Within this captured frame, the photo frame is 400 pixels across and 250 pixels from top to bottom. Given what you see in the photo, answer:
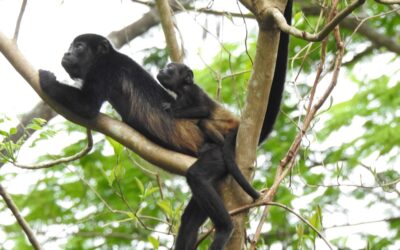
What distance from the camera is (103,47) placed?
5875 mm

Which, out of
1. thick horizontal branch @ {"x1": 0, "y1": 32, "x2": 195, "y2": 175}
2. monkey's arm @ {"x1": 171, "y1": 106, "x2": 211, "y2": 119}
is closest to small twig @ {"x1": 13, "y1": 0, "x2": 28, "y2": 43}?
thick horizontal branch @ {"x1": 0, "y1": 32, "x2": 195, "y2": 175}

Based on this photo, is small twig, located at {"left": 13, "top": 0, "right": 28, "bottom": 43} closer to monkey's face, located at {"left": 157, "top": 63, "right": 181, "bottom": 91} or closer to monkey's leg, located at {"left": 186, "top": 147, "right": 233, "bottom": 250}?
monkey's leg, located at {"left": 186, "top": 147, "right": 233, "bottom": 250}

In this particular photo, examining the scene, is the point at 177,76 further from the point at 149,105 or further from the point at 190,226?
the point at 190,226

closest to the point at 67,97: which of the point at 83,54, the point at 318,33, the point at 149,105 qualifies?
the point at 149,105

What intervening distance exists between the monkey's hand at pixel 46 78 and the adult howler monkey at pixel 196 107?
106cm

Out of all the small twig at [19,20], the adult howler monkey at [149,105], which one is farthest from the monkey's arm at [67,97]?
the small twig at [19,20]

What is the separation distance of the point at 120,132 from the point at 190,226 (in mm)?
908

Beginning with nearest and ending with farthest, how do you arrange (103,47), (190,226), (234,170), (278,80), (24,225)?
(24,225) → (234,170) → (278,80) → (190,226) → (103,47)

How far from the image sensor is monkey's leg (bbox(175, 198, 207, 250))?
16.3 feet

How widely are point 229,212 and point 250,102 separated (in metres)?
0.76

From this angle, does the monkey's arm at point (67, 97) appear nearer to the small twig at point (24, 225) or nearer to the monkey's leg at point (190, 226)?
the small twig at point (24, 225)

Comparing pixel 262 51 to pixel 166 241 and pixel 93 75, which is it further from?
pixel 166 241

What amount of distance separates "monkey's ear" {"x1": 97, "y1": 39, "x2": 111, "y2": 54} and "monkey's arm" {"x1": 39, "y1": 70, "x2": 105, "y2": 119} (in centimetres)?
88

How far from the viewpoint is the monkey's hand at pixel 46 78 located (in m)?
4.76
